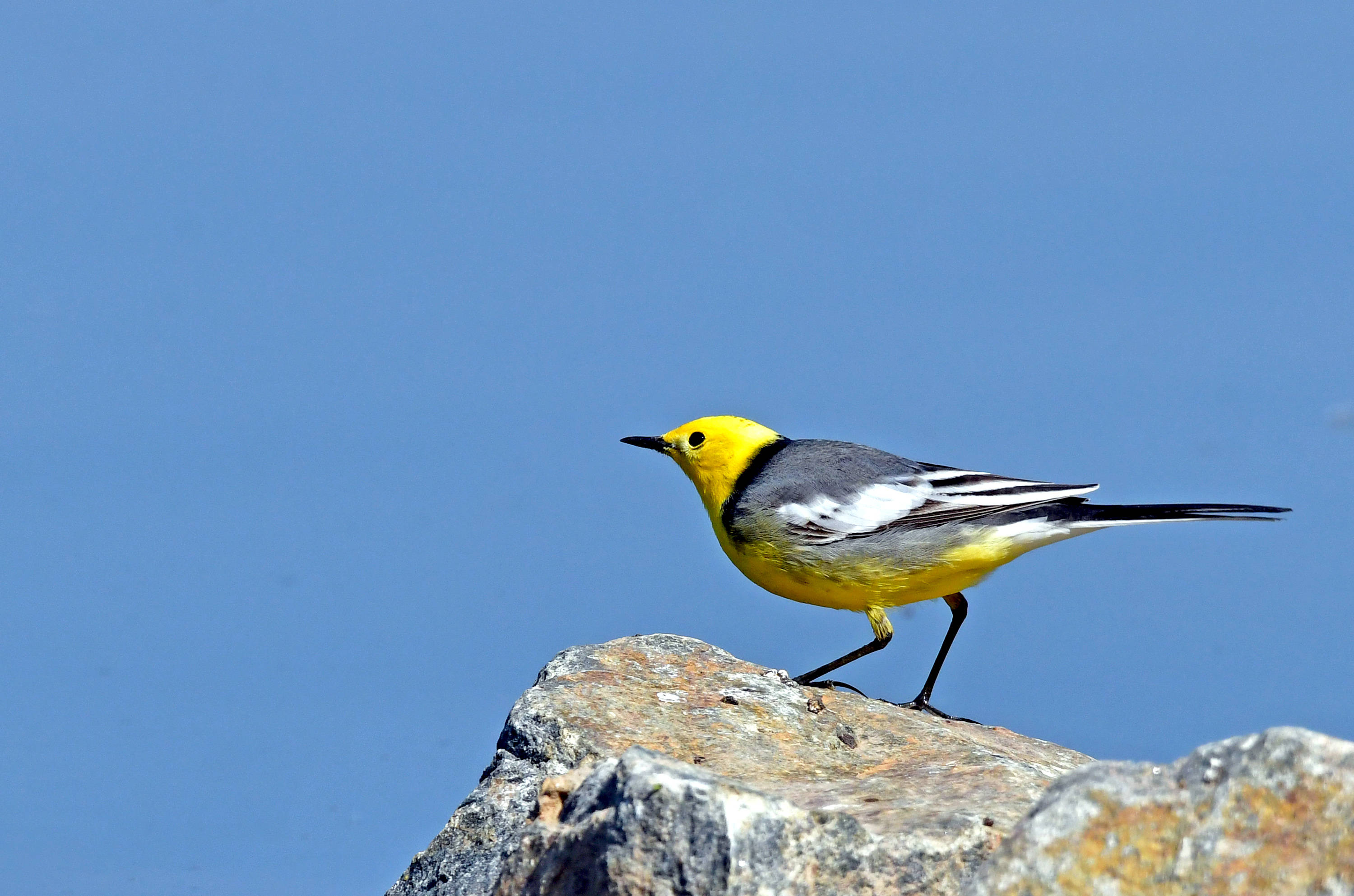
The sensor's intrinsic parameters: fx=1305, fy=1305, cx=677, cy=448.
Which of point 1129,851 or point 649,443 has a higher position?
point 649,443

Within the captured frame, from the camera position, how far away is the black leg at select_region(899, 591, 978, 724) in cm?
979

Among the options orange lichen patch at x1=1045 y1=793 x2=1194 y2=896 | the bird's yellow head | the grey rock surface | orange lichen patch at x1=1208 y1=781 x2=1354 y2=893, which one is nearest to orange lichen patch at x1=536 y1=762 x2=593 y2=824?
the grey rock surface

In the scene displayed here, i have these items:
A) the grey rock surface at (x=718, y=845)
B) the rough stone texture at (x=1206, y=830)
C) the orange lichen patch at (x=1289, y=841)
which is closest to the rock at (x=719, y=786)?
the grey rock surface at (x=718, y=845)

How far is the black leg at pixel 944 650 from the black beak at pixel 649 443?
2.61 metres

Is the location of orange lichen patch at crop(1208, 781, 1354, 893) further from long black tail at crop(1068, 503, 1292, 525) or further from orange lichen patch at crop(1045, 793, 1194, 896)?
long black tail at crop(1068, 503, 1292, 525)

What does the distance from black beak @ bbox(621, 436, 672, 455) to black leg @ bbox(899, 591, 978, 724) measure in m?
2.61

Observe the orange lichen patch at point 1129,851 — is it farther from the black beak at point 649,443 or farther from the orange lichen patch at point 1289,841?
the black beak at point 649,443

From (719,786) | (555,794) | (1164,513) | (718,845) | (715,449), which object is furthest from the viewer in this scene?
(715,449)

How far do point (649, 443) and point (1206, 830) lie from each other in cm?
723

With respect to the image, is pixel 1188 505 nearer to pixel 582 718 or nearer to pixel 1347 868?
pixel 582 718

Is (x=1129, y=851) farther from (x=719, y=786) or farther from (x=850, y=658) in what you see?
(x=850, y=658)

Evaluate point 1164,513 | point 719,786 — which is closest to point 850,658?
point 1164,513

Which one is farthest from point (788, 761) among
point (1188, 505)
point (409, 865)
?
point (1188, 505)

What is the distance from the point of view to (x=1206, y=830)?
421 cm
